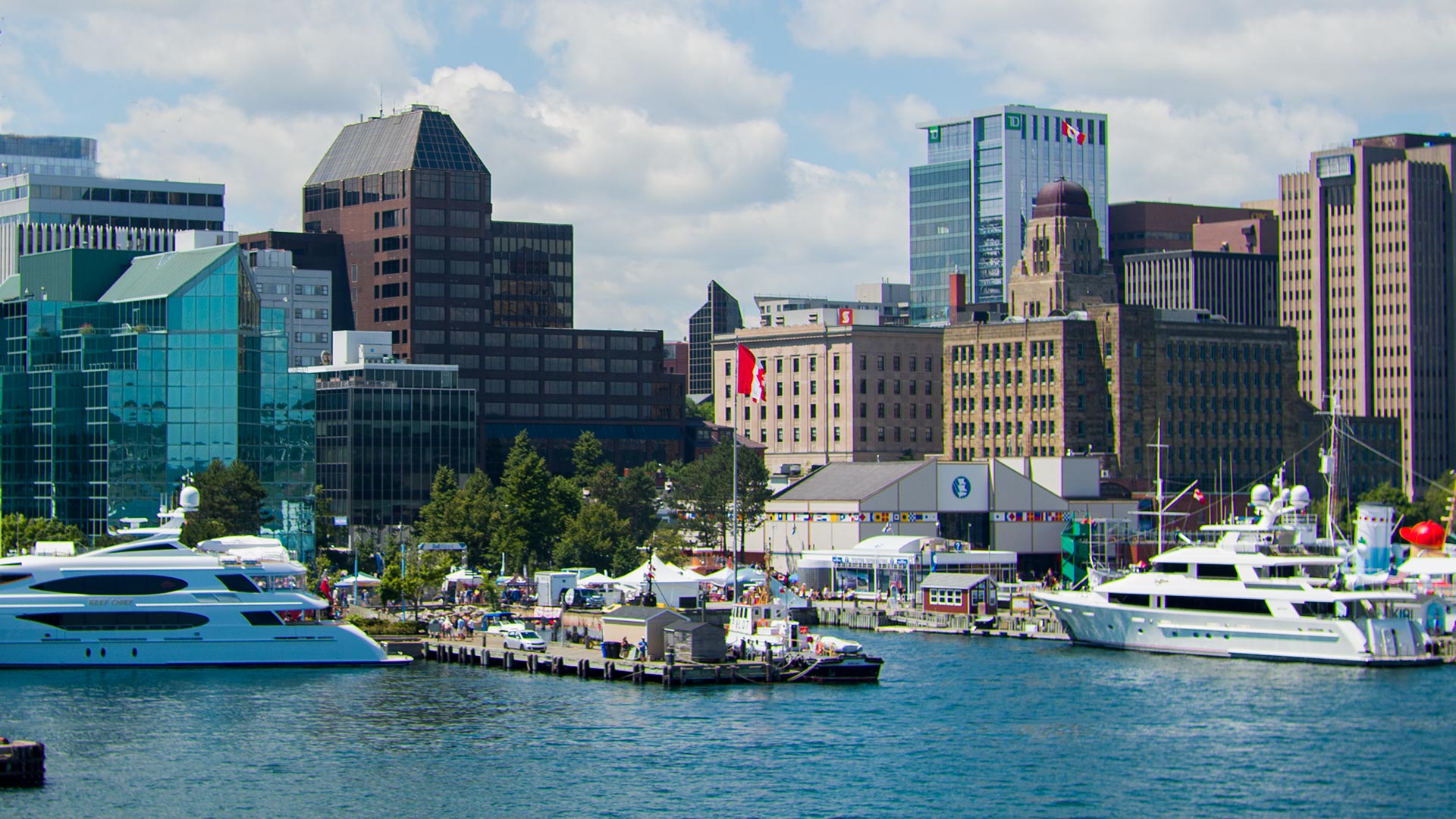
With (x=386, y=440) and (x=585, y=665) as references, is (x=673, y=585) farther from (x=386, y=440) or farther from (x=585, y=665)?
(x=386, y=440)

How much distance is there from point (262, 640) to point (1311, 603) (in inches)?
2352

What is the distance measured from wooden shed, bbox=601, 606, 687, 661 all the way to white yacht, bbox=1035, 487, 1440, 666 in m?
30.9

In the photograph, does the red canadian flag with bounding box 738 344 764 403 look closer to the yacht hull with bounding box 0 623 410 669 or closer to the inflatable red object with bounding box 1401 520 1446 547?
the yacht hull with bounding box 0 623 410 669

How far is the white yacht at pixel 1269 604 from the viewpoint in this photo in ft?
387

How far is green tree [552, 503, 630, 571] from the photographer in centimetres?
16350

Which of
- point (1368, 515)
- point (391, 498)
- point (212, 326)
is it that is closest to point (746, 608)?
point (1368, 515)

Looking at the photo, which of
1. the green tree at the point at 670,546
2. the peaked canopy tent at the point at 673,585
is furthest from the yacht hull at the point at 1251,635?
the green tree at the point at 670,546

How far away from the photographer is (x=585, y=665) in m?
112

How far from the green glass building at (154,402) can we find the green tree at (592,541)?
19884 mm

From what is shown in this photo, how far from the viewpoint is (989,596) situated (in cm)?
14850

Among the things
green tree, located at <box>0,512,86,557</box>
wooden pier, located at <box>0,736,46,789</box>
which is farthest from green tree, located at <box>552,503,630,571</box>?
wooden pier, located at <box>0,736,46,789</box>

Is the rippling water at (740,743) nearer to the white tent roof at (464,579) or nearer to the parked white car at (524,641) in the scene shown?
the parked white car at (524,641)

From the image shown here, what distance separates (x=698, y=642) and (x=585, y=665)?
6.98 m

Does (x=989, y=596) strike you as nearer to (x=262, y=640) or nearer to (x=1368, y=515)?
(x=1368, y=515)
